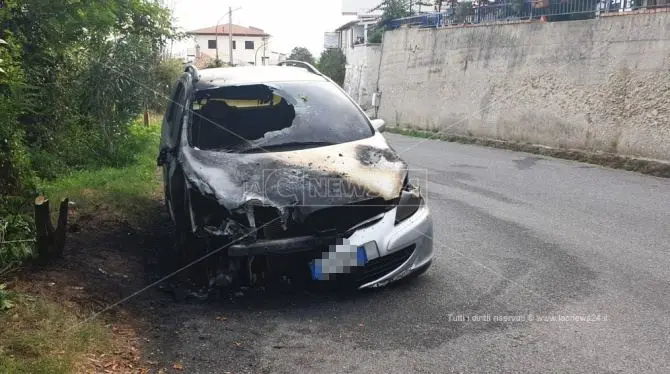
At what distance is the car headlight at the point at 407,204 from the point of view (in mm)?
4453

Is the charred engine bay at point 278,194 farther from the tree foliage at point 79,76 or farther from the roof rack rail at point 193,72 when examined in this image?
the tree foliage at point 79,76

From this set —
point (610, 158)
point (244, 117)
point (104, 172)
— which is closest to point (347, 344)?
point (244, 117)

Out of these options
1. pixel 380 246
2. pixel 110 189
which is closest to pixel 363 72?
pixel 110 189

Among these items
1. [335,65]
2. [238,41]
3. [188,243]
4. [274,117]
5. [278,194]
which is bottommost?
[188,243]

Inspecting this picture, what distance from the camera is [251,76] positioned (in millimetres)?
6090

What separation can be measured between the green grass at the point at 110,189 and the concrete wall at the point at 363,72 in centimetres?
1982

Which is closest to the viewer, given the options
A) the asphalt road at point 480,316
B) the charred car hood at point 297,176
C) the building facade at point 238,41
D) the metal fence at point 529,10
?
the asphalt road at point 480,316

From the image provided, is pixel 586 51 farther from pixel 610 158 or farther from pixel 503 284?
pixel 503 284

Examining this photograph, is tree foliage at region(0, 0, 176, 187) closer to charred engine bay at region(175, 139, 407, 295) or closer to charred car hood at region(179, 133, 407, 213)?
charred car hood at region(179, 133, 407, 213)

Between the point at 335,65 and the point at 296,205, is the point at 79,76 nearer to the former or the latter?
the point at 296,205

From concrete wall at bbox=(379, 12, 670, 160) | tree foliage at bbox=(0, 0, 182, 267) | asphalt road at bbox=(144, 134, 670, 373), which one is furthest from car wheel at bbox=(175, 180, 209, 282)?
concrete wall at bbox=(379, 12, 670, 160)

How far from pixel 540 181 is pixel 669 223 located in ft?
9.87

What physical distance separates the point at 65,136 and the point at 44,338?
632 cm

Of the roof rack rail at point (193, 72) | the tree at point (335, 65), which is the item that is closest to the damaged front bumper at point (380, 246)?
the roof rack rail at point (193, 72)
